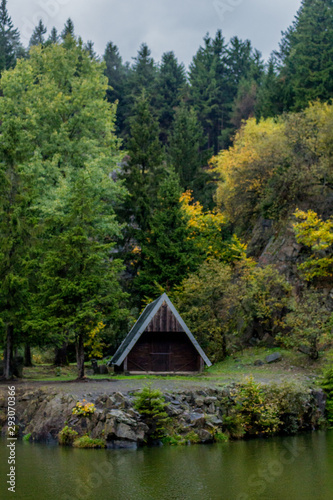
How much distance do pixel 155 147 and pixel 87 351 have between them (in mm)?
18098

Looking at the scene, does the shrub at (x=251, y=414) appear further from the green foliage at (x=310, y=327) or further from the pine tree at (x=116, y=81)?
the pine tree at (x=116, y=81)

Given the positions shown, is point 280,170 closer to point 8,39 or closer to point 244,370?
point 244,370

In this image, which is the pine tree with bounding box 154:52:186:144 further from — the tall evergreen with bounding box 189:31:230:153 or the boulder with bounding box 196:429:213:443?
the boulder with bounding box 196:429:213:443

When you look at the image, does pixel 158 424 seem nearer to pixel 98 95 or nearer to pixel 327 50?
pixel 98 95

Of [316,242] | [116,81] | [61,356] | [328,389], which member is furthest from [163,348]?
[116,81]

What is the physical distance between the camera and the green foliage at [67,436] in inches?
728

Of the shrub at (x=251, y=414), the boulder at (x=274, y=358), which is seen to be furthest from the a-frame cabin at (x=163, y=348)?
the shrub at (x=251, y=414)

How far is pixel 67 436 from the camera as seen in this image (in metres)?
18.6

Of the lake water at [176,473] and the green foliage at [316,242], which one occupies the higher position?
the green foliage at [316,242]

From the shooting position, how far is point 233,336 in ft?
122

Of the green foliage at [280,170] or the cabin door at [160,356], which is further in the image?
the green foliage at [280,170]

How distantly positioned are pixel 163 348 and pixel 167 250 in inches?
409

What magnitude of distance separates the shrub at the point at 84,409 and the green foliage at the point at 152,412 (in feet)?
4.98

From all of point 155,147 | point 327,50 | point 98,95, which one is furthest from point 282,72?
point 98,95
